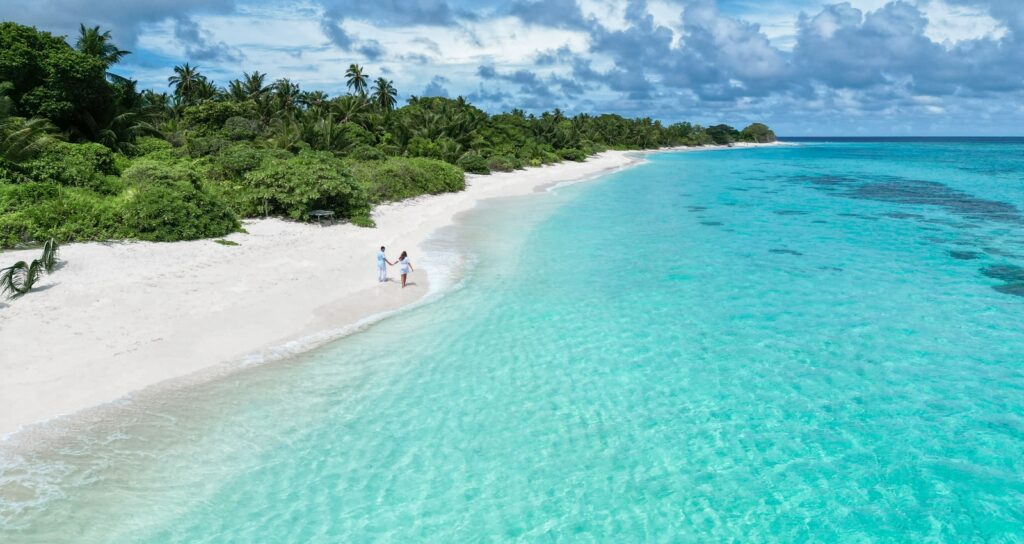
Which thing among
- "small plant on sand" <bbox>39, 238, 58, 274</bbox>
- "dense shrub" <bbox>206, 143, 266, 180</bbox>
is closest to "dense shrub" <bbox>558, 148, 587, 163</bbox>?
"dense shrub" <bbox>206, 143, 266, 180</bbox>

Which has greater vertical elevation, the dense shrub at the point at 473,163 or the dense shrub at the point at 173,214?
the dense shrub at the point at 473,163

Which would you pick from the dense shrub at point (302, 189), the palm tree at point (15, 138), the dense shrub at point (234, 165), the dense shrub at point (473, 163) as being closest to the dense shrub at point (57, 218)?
the palm tree at point (15, 138)

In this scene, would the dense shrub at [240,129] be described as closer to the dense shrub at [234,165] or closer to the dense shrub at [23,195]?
the dense shrub at [234,165]

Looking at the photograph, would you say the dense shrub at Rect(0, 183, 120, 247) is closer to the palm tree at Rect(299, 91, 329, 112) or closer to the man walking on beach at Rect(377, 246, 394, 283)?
the man walking on beach at Rect(377, 246, 394, 283)

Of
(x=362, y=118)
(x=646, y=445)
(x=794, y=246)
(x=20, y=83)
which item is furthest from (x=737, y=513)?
(x=362, y=118)

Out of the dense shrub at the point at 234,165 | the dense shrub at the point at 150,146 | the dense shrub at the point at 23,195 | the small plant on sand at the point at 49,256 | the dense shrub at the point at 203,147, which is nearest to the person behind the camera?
the small plant on sand at the point at 49,256

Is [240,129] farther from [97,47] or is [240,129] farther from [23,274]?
[23,274]

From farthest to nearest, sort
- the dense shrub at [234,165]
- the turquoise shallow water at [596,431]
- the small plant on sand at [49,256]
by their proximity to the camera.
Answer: the dense shrub at [234,165], the small plant on sand at [49,256], the turquoise shallow water at [596,431]
